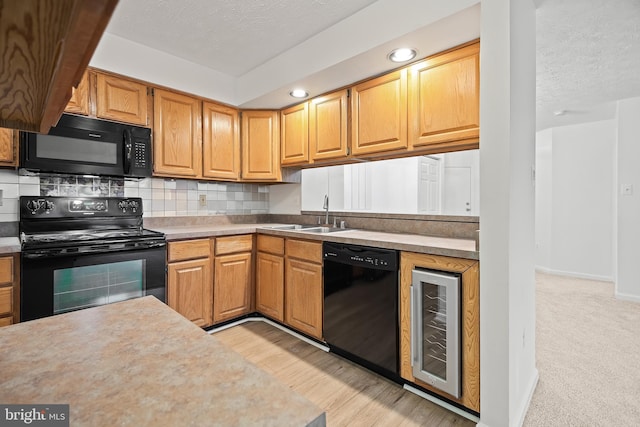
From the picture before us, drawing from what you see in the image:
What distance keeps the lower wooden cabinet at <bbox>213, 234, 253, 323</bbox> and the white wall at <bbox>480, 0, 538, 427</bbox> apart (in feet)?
6.73

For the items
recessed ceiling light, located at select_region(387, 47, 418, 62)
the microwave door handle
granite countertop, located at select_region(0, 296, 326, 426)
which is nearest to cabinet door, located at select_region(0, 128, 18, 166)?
the microwave door handle

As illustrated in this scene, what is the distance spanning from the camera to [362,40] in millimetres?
2096

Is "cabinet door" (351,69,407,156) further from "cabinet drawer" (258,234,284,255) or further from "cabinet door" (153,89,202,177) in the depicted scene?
"cabinet door" (153,89,202,177)

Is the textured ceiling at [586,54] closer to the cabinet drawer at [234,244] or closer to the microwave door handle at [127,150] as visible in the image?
the cabinet drawer at [234,244]

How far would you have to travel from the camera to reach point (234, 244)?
9.45ft

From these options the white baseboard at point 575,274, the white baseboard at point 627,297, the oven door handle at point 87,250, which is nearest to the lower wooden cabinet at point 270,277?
the oven door handle at point 87,250

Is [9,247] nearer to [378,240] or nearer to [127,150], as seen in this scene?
[127,150]

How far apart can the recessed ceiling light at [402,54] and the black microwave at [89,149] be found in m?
2.04

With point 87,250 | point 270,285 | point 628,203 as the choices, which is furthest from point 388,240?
point 628,203

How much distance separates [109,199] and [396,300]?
244 centimetres

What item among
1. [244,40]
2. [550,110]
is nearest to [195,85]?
[244,40]

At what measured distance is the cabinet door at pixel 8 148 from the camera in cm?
207

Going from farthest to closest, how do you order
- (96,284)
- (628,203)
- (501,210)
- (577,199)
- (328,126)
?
(577,199) < (628,203) < (328,126) < (96,284) < (501,210)

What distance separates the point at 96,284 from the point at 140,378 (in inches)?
81.5
